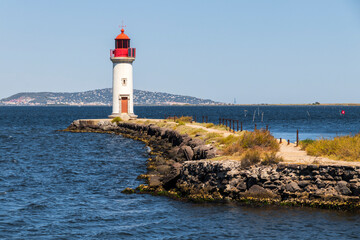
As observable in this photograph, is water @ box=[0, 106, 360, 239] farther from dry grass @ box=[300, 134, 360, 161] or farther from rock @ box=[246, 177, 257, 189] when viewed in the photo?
dry grass @ box=[300, 134, 360, 161]

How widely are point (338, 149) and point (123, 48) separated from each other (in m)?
40.8

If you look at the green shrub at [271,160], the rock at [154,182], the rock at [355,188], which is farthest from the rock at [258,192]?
the rock at [154,182]

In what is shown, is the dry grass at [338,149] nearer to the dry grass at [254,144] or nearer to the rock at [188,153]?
the dry grass at [254,144]

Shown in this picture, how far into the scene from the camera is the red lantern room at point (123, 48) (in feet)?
185

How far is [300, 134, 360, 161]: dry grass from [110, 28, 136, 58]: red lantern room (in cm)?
3812

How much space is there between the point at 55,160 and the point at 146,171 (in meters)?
9.53

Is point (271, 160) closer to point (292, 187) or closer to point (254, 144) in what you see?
point (292, 187)

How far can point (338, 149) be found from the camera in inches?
793

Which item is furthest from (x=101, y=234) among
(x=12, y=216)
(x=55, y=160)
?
(x=55, y=160)

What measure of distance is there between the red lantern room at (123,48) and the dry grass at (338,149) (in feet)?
125

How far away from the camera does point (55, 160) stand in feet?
110

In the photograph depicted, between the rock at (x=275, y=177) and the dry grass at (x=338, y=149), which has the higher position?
the dry grass at (x=338, y=149)

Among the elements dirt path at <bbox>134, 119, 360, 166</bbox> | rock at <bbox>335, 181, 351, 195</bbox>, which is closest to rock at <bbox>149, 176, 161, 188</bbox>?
dirt path at <bbox>134, 119, 360, 166</bbox>

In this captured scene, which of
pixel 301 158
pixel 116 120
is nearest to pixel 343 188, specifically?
pixel 301 158
